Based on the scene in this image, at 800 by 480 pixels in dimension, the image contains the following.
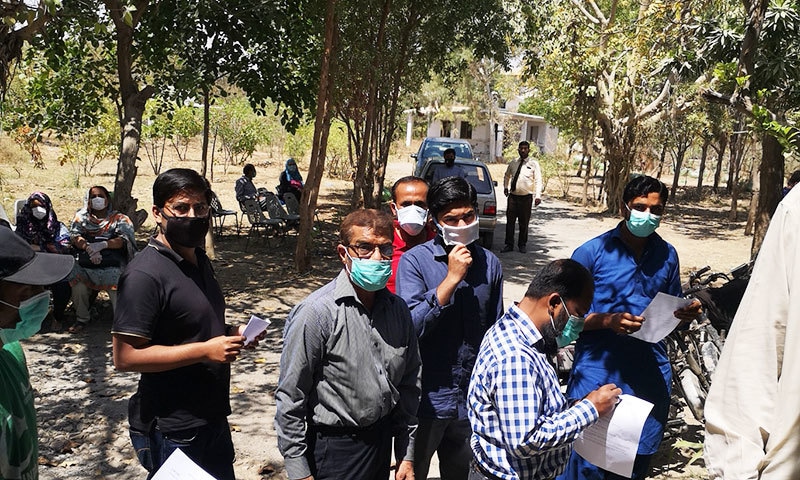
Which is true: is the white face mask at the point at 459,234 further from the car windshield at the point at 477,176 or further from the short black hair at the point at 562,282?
the car windshield at the point at 477,176

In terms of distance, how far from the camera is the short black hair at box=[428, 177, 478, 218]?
10.9ft

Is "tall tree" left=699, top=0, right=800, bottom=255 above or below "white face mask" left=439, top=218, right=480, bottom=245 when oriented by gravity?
above

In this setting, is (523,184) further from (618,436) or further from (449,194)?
(618,436)

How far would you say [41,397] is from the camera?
18.6 feet

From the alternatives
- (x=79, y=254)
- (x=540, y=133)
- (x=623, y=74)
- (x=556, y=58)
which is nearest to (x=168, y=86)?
(x=79, y=254)

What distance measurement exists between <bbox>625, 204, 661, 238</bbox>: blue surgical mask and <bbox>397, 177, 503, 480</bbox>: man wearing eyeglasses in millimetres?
727

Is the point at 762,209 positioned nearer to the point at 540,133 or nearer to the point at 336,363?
the point at 336,363

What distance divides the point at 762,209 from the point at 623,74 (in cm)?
923

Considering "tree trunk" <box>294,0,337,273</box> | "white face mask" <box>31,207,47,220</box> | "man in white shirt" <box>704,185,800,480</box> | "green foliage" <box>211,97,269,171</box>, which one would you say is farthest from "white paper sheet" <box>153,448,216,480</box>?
"green foliage" <box>211,97,269,171</box>

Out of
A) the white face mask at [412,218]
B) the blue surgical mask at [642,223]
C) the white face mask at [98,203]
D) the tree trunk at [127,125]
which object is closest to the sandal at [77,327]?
the white face mask at [98,203]

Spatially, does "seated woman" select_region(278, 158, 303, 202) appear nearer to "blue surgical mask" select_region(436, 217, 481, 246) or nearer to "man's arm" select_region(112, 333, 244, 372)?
"blue surgical mask" select_region(436, 217, 481, 246)

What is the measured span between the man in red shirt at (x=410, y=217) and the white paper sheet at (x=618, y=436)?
160 centimetres

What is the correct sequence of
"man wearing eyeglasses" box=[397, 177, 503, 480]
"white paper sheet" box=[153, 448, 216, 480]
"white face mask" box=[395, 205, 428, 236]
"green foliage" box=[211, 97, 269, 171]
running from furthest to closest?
"green foliage" box=[211, 97, 269, 171], "white face mask" box=[395, 205, 428, 236], "man wearing eyeglasses" box=[397, 177, 503, 480], "white paper sheet" box=[153, 448, 216, 480]

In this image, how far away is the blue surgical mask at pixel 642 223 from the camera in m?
3.41
